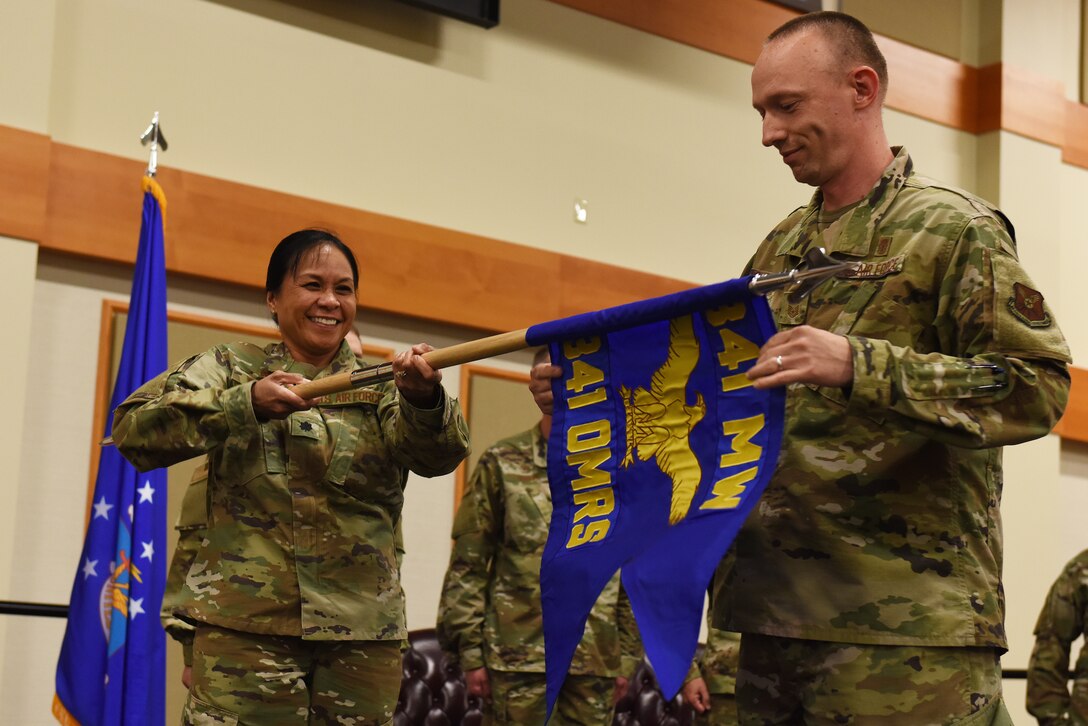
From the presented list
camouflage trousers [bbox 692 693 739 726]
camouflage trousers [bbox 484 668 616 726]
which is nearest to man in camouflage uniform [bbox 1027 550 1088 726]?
camouflage trousers [bbox 692 693 739 726]

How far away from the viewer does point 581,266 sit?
669 cm

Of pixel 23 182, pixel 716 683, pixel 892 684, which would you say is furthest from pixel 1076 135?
pixel 892 684

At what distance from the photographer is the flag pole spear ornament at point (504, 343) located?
82.4 inches

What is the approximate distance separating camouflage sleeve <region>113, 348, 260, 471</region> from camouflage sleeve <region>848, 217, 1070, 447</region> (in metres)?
1.45

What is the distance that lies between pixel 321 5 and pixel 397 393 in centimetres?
327

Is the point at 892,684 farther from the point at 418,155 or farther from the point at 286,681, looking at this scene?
the point at 418,155

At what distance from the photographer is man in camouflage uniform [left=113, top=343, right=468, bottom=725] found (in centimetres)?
301

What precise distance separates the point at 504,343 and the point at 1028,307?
904 millimetres

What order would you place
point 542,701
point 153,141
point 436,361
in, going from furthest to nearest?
point 542,701
point 153,141
point 436,361

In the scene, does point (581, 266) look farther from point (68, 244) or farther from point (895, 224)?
point (895, 224)

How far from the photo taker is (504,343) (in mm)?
2502

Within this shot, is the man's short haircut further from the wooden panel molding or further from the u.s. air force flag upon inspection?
the wooden panel molding

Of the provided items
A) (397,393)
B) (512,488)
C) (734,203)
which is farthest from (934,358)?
(734,203)

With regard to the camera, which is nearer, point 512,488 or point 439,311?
point 512,488
